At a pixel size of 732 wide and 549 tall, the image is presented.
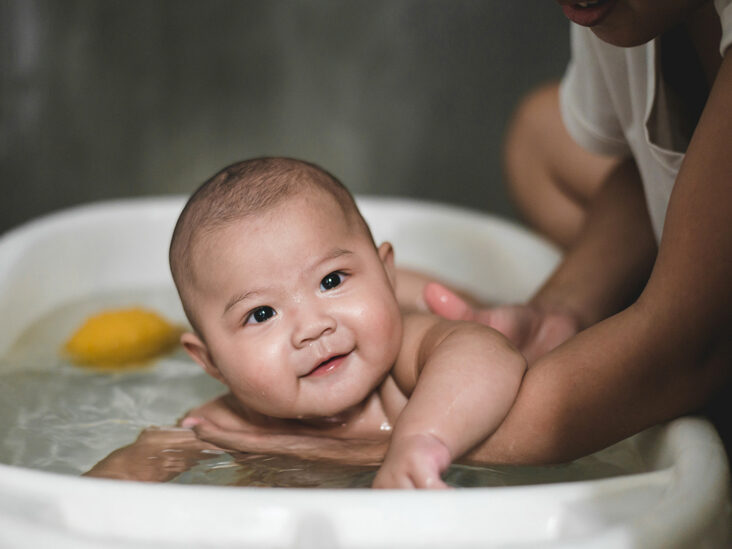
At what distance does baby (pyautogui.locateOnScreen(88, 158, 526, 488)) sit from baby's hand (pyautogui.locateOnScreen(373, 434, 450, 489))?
9 cm

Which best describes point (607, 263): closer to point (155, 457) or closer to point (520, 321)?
point (520, 321)

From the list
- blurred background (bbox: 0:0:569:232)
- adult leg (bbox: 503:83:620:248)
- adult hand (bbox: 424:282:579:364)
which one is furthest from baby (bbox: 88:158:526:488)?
blurred background (bbox: 0:0:569:232)

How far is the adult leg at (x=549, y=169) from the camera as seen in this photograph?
1496 millimetres

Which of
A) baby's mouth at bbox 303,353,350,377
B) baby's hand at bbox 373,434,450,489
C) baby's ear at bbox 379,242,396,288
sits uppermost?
baby's ear at bbox 379,242,396,288

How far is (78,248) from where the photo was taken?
60.1 inches

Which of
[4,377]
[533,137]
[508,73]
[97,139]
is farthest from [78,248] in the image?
[508,73]

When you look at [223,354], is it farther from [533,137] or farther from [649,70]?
[533,137]

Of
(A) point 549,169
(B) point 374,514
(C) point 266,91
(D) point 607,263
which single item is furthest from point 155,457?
(C) point 266,91

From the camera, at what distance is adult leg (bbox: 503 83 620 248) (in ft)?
4.91

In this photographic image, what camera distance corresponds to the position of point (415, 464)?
70 cm

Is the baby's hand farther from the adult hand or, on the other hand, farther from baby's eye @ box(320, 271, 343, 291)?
the adult hand

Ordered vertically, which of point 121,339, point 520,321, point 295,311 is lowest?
point 121,339

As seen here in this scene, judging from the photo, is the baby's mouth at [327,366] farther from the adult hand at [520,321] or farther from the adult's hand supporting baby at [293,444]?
the adult hand at [520,321]

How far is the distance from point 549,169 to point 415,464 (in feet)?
3.22
